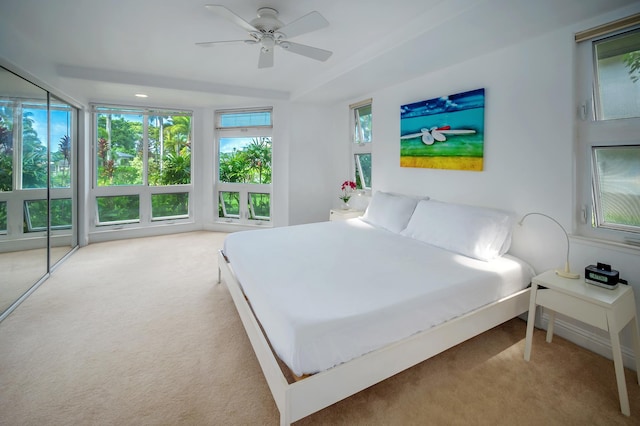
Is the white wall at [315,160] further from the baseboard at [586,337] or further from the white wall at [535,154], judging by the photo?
the baseboard at [586,337]

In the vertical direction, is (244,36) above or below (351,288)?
above

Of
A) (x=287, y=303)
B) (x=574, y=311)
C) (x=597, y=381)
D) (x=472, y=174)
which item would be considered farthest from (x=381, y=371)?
(x=472, y=174)

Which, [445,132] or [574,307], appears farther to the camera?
[445,132]

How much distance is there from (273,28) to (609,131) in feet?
8.09

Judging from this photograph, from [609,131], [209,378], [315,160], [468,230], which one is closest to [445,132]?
[468,230]

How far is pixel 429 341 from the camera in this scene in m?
1.66

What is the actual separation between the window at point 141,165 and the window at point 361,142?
2.94 meters

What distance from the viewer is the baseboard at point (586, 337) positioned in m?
1.89

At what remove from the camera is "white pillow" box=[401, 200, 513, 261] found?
7.63 ft

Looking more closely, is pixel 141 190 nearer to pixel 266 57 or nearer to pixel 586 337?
pixel 266 57

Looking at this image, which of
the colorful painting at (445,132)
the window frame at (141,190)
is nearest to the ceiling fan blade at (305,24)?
the colorful painting at (445,132)

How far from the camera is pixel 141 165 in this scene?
5016mm

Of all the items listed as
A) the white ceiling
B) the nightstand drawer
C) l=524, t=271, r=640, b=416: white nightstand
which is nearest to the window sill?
l=524, t=271, r=640, b=416: white nightstand

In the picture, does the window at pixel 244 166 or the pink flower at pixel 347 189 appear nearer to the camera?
the pink flower at pixel 347 189
